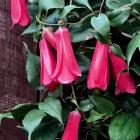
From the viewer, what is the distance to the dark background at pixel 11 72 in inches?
45.2

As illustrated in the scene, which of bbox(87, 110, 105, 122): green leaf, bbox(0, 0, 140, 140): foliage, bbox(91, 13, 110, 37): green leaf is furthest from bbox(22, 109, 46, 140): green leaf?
bbox(91, 13, 110, 37): green leaf

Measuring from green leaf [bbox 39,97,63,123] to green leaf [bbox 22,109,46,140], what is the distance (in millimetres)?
12

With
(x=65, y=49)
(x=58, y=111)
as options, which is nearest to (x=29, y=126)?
(x=58, y=111)

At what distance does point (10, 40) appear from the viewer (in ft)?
3.87

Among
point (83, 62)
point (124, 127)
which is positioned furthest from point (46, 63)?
point (124, 127)

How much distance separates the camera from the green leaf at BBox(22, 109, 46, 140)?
0.86m

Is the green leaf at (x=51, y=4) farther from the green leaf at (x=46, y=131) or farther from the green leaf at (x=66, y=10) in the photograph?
the green leaf at (x=46, y=131)

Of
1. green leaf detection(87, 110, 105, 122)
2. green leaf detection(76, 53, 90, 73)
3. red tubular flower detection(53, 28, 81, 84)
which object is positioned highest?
red tubular flower detection(53, 28, 81, 84)

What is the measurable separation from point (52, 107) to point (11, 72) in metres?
0.30

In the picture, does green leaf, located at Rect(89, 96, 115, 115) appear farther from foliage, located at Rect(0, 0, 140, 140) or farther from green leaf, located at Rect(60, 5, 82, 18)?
green leaf, located at Rect(60, 5, 82, 18)

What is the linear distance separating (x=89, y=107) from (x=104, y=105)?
3cm

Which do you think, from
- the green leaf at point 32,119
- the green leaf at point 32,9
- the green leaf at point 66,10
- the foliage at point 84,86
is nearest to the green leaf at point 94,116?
the foliage at point 84,86

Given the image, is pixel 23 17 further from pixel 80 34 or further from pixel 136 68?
pixel 136 68

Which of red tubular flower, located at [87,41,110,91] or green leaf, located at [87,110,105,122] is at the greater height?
red tubular flower, located at [87,41,110,91]
